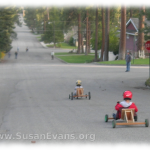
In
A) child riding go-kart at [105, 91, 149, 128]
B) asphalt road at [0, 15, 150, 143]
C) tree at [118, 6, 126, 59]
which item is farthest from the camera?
tree at [118, 6, 126, 59]

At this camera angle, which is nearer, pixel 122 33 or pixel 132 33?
pixel 122 33

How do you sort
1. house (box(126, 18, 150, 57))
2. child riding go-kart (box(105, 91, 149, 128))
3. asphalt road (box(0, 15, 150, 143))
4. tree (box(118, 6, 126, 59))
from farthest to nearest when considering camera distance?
house (box(126, 18, 150, 57)) < tree (box(118, 6, 126, 59)) < child riding go-kart (box(105, 91, 149, 128)) < asphalt road (box(0, 15, 150, 143))

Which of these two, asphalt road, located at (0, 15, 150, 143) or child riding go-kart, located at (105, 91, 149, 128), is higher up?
child riding go-kart, located at (105, 91, 149, 128)

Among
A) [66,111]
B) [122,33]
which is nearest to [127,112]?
[66,111]

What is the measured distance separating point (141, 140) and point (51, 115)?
4570 millimetres

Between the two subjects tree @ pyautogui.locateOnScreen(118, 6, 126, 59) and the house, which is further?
the house

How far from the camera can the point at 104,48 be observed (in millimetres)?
58469

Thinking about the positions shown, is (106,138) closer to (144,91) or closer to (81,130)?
(81,130)

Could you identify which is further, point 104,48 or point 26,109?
point 104,48

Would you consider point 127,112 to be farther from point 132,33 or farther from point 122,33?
point 132,33

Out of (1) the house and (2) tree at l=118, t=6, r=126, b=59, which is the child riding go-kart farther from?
(1) the house

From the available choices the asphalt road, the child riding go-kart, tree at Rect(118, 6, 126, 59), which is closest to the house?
tree at Rect(118, 6, 126, 59)

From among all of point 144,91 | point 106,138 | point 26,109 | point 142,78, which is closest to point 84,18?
point 142,78

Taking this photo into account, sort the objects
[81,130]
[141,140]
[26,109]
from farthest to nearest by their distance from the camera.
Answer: [26,109] < [81,130] < [141,140]
